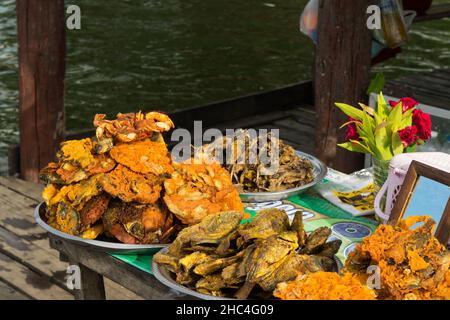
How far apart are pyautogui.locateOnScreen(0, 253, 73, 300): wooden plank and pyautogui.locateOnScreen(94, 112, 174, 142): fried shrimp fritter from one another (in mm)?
2420

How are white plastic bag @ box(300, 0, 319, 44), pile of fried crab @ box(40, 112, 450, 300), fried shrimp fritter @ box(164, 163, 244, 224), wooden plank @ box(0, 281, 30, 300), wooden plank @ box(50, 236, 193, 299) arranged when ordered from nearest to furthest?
pile of fried crab @ box(40, 112, 450, 300) → wooden plank @ box(50, 236, 193, 299) → fried shrimp fritter @ box(164, 163, 244, 224) → wooden plank @ box(0, 281, 30, 300) → white plastic bag @ box(300, 0, 319, 44)

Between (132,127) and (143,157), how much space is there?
12 cm

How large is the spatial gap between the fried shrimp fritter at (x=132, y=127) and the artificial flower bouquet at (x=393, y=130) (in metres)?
0.68

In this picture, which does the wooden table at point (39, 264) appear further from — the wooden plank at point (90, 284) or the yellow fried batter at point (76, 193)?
the yellow fried batter at point (76, 193)

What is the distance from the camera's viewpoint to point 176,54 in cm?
1315

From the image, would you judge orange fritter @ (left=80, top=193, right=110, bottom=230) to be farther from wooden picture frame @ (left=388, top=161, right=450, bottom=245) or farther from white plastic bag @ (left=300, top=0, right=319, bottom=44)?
white plastic bag @ (left=300, top=0, right=319, bottom=44)

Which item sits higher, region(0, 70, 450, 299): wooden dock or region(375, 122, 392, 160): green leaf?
region(375, 122, 392, 160): green leaf

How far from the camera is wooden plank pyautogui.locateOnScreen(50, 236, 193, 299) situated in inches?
99.3

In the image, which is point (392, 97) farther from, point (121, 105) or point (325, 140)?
point (121, 105)

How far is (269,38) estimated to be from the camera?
14.3 meters

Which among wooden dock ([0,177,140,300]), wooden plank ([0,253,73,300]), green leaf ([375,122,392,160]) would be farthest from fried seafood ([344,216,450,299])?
wooden plank ([0,253,73,300])

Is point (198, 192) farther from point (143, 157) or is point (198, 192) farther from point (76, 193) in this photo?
point (76, 193)

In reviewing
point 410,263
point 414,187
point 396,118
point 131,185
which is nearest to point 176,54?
point 396,118

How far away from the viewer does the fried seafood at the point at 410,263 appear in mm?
2107
